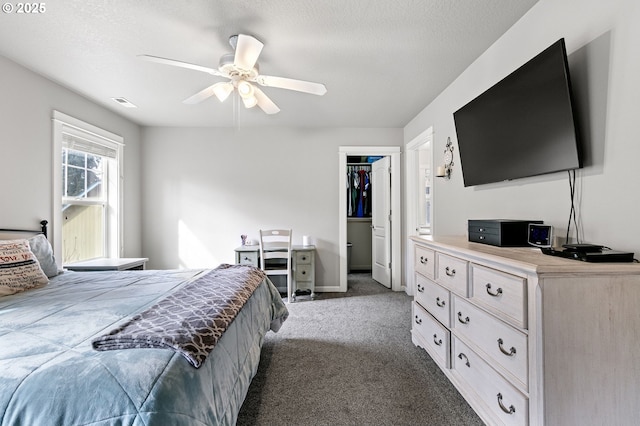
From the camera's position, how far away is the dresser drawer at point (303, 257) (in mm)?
3807

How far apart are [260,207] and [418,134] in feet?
7.82

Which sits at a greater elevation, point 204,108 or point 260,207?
point 204,108

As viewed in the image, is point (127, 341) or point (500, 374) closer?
point (127, 341)

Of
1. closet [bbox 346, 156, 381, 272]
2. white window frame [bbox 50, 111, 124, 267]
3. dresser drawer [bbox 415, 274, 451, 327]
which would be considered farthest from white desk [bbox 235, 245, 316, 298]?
closet [bbox 346, 156, 381, 272]

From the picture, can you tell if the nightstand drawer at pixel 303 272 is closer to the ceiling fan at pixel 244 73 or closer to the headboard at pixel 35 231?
the ceiling fan at pixel 244 73

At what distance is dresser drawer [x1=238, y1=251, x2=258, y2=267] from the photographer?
12.2ft

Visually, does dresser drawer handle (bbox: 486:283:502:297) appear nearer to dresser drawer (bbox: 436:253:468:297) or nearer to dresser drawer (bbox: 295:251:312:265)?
dresser drawer (bbox: 436:253:468:297)

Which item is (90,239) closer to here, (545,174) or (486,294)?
A: (486,294)

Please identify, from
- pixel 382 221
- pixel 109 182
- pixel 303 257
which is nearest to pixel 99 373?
pixel 303 257

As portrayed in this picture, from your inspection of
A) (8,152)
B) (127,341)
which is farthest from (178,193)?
(127,341)

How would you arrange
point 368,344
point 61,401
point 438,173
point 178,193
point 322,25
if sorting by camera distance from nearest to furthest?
point 61,401, point 322,25, point 368,344, point 438,173, point 178,193

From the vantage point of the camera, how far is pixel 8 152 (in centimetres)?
229

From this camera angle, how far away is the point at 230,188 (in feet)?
13.5

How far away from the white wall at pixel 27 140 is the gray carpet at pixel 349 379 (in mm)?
2399
